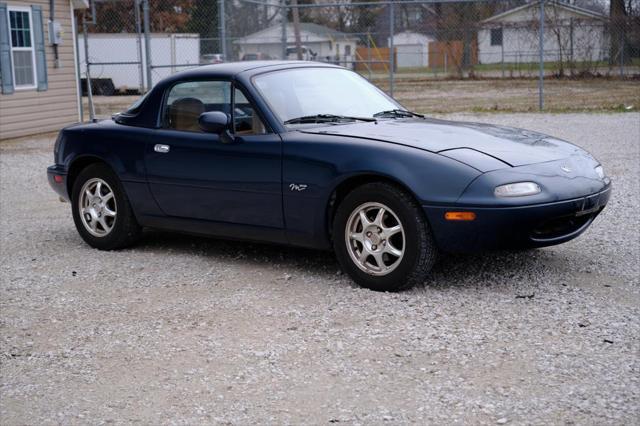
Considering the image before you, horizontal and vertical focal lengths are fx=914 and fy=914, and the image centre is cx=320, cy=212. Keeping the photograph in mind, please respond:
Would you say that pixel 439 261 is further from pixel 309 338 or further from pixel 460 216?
pixel 309 338

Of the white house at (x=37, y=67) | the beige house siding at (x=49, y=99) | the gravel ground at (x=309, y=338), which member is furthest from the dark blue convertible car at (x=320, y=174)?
the beige house siding at (x=49, y=99)

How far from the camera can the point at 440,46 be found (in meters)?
46.8

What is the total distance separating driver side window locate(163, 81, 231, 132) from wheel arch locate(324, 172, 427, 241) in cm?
119

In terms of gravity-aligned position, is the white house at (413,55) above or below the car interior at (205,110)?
above

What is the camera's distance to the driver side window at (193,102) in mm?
6730

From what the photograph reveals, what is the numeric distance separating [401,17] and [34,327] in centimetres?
6007

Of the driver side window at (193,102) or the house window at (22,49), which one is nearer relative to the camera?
the driver side window at (193,102)

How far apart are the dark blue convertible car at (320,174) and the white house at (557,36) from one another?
79.0 ft

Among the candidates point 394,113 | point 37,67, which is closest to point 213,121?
point 394,113

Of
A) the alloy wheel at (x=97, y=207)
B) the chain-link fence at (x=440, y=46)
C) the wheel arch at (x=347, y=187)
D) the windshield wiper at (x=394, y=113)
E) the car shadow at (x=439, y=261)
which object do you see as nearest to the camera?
the wheel arch at (x=347, y=187)

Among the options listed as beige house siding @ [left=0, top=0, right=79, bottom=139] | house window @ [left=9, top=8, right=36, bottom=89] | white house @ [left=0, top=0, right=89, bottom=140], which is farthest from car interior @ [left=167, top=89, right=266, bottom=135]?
house window @ [left=9, top=8, right=36, bottom=89]

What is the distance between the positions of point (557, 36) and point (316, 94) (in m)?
24.8

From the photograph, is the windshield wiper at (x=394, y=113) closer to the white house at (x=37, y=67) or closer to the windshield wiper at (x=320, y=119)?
the windshield wiper at (x=320, y=119)

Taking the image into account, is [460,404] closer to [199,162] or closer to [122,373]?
[122,373]
